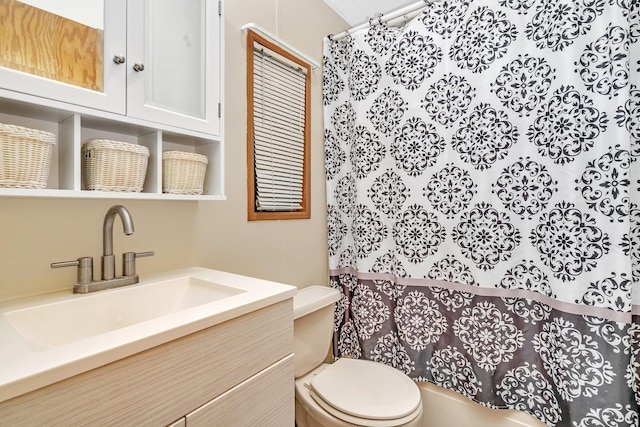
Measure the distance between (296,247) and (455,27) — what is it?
1315mm

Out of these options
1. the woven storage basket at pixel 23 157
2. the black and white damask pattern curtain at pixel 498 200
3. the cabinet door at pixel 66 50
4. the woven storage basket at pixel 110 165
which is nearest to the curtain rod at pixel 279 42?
the black and white damask pattern curtain at pixel 498 200

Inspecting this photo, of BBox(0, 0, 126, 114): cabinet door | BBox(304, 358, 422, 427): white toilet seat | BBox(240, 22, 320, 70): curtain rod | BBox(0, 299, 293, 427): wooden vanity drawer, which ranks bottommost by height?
BBox(304, 358, 422, 427): white toilet seat

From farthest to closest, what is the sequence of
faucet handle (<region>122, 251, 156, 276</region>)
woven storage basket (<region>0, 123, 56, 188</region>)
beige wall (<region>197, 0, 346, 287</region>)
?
beige wall (<region>197, 0, 346, 287</region>)
faucet handle (<region>122, 251, 156, 276</region>)
woven storage basket (<region>0, 123, 56, 188</region>)

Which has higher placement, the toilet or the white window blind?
the white window blind

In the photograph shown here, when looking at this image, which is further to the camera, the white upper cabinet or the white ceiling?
the white ceiling

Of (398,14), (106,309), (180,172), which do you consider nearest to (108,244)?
(106,309)

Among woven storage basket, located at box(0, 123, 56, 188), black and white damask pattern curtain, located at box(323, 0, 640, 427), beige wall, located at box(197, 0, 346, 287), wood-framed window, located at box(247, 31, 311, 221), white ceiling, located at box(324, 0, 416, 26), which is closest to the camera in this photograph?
woven storage basket, located at box(0, 123, 56, 188)

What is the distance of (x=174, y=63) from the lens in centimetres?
99

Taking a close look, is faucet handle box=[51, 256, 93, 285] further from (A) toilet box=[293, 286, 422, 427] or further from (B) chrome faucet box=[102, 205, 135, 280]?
(A) toilet box=[293, 286, 422, 427]

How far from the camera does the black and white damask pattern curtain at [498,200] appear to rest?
108cm

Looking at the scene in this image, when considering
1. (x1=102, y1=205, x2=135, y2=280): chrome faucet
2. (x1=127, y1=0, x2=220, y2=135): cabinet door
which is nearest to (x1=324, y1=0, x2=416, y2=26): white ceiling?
(x1=127, y1=0, x2=220, y2=135): cabinet door

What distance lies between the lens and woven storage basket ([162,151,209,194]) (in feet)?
3.21

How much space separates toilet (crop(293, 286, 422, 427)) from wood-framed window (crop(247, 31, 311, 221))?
48cm

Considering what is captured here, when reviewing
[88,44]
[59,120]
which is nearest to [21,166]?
[59,120]
